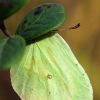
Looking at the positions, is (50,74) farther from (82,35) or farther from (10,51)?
(82,35)

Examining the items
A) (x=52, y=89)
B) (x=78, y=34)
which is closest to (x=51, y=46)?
(x=52, y=89)

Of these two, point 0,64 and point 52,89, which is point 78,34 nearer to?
point 52,89

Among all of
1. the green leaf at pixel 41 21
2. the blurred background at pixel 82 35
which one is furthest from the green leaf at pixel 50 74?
the blurred background at pixel 82 35

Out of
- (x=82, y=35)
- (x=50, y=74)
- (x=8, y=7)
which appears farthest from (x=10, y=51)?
(x=82, y=35)

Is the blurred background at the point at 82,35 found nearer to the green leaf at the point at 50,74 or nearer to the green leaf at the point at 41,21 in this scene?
the green leaf at the point at 50,74

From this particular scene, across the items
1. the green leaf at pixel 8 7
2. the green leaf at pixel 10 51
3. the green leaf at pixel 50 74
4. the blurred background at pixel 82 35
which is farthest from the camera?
the blurred background at pixel 82 35

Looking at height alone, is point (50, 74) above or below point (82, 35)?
above
